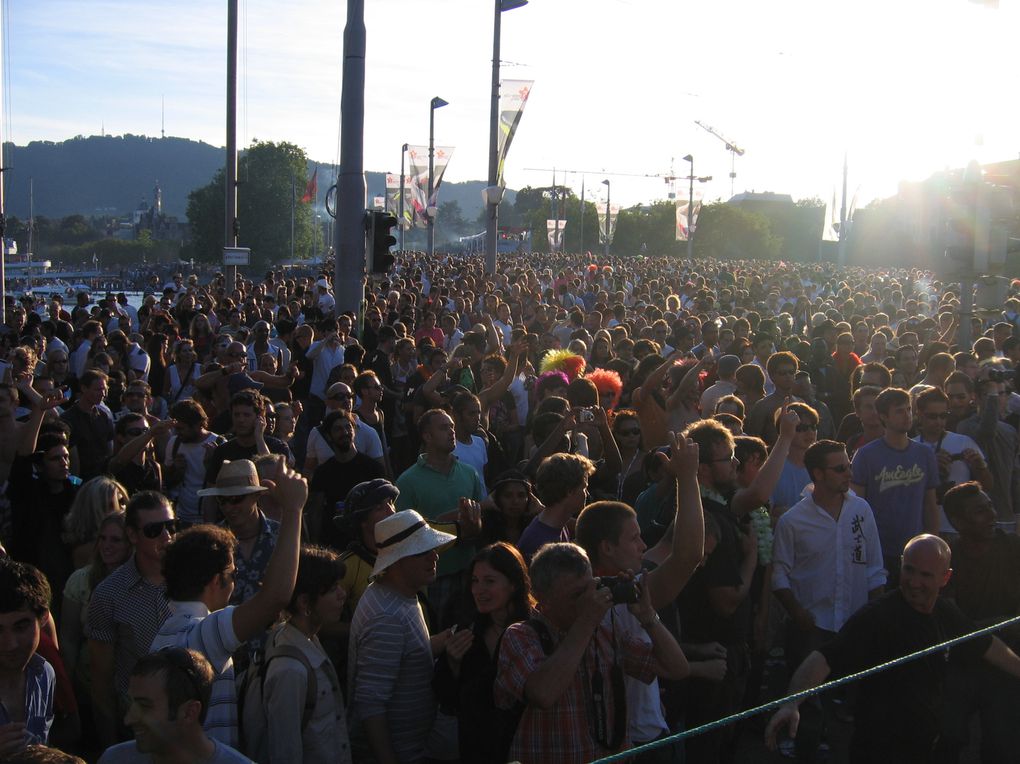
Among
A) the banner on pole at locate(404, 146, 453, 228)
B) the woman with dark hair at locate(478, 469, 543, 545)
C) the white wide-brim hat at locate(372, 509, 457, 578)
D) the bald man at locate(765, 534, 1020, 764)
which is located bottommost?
the bald man at locate(765, 534, 1020, 764)

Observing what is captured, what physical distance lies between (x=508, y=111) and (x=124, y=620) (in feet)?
62.6

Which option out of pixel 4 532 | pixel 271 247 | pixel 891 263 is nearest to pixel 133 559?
pixel 4 532

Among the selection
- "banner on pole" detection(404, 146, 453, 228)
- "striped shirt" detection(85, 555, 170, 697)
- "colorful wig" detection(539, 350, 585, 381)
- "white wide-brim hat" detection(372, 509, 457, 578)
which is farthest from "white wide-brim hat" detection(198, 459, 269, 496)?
"banner on pole" detection(404, 146, 453, 228)

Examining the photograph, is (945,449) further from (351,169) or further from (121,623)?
(351,169)

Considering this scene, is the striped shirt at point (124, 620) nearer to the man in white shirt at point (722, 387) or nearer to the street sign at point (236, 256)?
the man in white shirt at point (722, 387)

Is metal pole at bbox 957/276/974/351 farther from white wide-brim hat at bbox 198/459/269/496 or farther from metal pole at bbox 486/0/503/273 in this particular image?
metal pole at bbox 486/0/503/273

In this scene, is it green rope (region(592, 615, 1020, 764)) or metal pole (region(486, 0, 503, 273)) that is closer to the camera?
green rope (region(592, 615, 1020, 764))

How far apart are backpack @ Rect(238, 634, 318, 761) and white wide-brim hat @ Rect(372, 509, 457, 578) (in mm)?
569

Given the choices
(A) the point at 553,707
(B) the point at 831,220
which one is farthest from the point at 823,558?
(B) the point at 831,220

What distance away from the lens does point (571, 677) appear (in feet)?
11.6

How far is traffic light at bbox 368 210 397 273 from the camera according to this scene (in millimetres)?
12430

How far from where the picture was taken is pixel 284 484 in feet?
12.3

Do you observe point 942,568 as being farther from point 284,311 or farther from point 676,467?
point 284,311

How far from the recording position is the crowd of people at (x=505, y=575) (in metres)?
3.74
